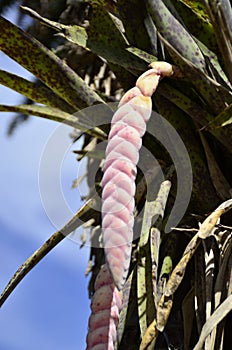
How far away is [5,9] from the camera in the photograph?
1867 mm

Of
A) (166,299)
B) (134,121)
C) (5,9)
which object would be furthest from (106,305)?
(5,9)

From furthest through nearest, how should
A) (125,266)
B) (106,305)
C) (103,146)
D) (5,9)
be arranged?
1. (5,9)
2. (103,146)
3. (106,305)
4. (125,266)

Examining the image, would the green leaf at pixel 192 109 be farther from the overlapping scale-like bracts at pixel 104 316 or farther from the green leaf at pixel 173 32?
the overlapping scale-like bracts at pixel 104 316

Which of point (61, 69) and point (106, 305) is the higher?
point (61, 69)

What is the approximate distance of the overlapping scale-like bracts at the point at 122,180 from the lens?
1.50 ft

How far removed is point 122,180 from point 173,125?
0.27m

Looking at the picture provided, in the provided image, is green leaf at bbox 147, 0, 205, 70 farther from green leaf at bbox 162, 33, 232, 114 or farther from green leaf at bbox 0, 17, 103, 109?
green leaf at bbox 0, 17, 103, 109

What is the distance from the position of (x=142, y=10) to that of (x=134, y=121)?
0.86ft

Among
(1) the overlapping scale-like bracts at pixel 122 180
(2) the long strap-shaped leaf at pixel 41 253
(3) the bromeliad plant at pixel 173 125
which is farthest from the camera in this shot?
(2) the long strap-shaped leaf at pixel 41 253

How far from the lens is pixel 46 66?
768 millimetres

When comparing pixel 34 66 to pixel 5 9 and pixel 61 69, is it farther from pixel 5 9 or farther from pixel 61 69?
pixel 5 9

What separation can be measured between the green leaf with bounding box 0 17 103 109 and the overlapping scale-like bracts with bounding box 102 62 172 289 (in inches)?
8.2

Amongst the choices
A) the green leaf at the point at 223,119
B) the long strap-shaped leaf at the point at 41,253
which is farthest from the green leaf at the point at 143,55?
the long strap-shaped leaf at the point at 41,253

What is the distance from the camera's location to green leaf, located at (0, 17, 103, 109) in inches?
29.7
